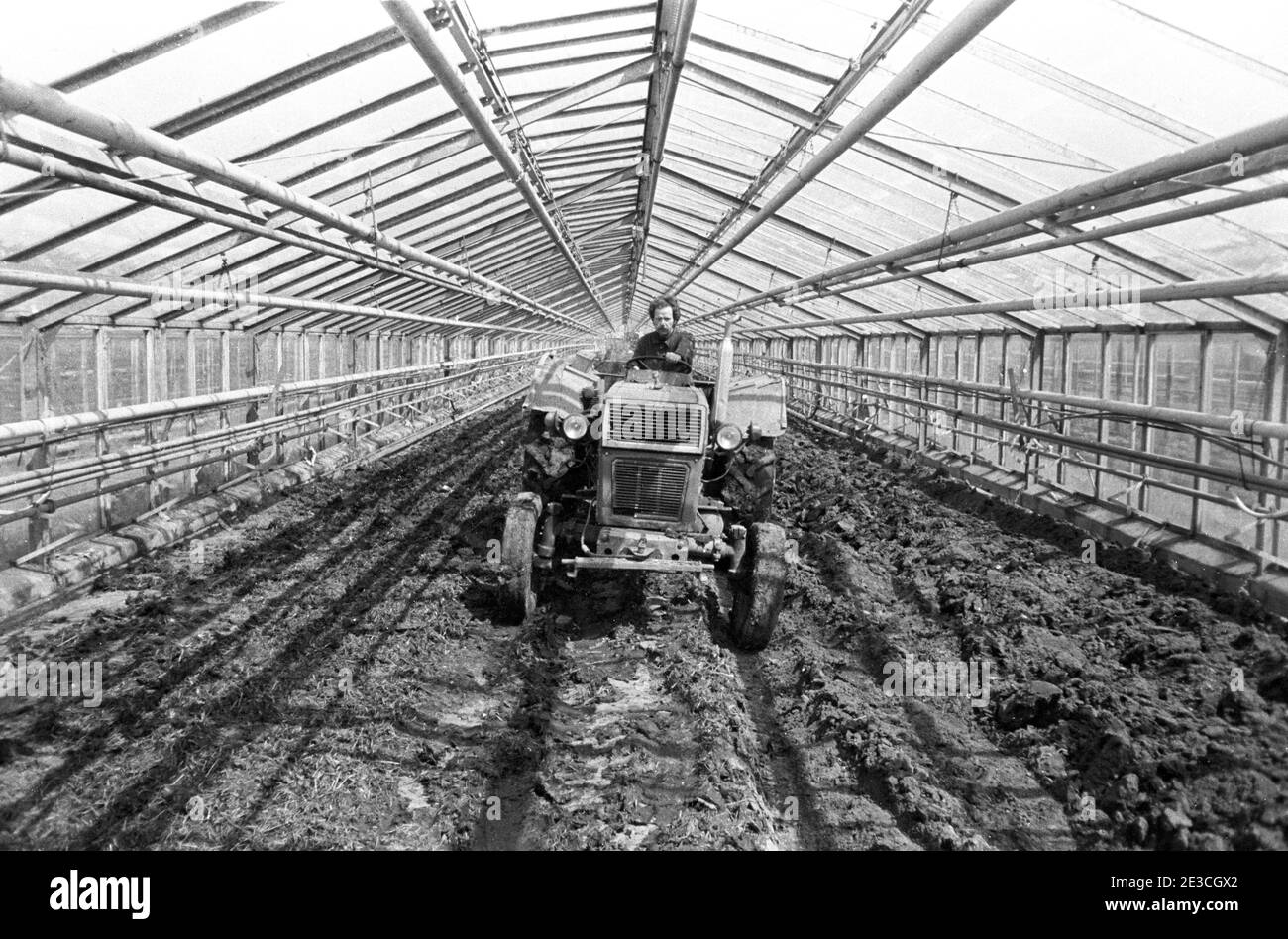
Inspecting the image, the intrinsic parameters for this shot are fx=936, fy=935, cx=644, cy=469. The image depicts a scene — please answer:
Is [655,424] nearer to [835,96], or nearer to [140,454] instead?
[835,96]

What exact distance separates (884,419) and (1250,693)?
13416 millimetres

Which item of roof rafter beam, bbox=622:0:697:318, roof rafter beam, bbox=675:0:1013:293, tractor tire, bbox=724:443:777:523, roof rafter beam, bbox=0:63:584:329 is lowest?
tractor tire, bbox=724:443:777:523

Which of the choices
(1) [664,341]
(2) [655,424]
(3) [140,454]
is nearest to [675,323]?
(1) [664,341]

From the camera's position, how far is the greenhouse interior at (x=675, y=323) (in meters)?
4.26

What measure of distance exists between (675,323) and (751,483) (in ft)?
5.40

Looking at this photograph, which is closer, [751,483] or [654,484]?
[654,484]

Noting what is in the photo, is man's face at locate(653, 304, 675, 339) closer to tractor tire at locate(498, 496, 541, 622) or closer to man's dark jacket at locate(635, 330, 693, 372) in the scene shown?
man's dark jacket at locate(635, 330, 693, 372)

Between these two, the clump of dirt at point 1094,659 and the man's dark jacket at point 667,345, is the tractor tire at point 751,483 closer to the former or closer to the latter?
the man's dark jacket at point 667,345

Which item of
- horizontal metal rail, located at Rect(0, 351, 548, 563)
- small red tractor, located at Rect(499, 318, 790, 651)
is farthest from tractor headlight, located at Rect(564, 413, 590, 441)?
horizontal metal rail, located at Rect(0, 351, 548, 563)

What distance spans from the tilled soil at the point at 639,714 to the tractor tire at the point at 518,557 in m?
0.23

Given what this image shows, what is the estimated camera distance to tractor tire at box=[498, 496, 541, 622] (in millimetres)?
6219

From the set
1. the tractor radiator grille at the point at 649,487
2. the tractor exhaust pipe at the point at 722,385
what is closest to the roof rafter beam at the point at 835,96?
the tractor exhaust pipe at the point at 722,385

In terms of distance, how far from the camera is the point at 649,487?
6.33 metres

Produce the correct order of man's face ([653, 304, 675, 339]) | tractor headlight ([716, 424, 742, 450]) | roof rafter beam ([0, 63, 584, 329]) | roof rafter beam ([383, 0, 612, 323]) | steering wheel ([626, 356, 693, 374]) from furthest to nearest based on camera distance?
man's face ([653, 304, 675, 339]), steering wheel ([626, 356, 693, 374]), tractor headlight ([716, 424, 742, 450]), roof rafter beam ([383, 0, 612, 323]), roof rafter beam ([0, 63, 584, 329])
